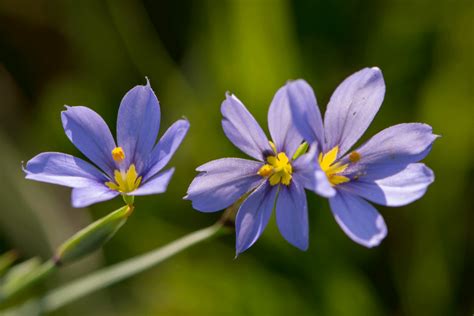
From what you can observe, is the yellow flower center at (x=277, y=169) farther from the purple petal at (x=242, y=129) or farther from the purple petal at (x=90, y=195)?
the purple petal at (x=90, y=195)

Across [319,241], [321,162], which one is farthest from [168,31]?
[321,162]

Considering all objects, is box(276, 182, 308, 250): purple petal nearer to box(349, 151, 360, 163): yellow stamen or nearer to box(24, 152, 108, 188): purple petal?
box(349, 151, 360, 163): yellow stamen

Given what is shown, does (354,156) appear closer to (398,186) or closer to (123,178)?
(398,186)

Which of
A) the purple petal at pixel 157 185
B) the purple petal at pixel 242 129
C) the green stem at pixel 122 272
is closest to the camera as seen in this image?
the purple petal at pixel 157 185

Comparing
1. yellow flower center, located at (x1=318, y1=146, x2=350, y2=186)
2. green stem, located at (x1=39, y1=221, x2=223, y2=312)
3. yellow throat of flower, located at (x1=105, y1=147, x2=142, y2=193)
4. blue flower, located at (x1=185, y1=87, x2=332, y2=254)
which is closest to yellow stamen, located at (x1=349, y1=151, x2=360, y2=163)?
yellow flower center, located at (x1=318, y1=146, x2=350, y2=186)

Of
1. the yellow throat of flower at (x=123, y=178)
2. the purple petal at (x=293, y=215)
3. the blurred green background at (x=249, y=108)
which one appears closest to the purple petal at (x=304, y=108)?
the purple petal at (x=293, y=215)

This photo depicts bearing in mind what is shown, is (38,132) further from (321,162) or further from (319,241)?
(321,162)

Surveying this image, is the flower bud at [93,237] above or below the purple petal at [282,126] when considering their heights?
below
